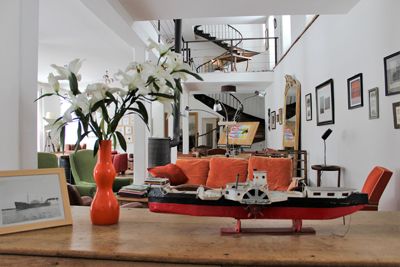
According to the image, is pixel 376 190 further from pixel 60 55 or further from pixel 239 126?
pixel 60 55

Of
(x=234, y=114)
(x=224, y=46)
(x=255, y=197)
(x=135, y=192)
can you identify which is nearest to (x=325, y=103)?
→ (x=135, y=192)

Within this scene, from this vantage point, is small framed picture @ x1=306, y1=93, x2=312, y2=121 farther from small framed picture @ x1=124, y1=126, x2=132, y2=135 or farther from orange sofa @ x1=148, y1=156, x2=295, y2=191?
small framed picture @ x1=124, y1=126, x2=132, y2=135

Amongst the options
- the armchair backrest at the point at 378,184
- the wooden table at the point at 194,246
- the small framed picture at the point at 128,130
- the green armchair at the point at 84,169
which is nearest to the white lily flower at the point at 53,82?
the wooden table at the point at 194,246

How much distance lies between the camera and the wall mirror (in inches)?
246

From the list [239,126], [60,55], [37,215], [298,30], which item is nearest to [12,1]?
[37,215]

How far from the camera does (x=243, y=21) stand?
11.4m

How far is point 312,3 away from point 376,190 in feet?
6.96

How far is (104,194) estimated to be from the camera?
1356 millimetres

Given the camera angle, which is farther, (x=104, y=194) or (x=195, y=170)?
(x=195, y=170)

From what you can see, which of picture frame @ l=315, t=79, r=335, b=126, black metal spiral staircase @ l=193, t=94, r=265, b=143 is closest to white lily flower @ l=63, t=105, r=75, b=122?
picture frame @ l=315, t=79, r=335, b=126

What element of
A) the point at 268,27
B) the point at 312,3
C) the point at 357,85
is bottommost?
the point at 357,85

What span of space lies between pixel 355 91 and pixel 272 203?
3074 millimetres

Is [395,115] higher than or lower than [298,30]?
lower

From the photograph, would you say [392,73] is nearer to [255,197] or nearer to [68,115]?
[255,197]
